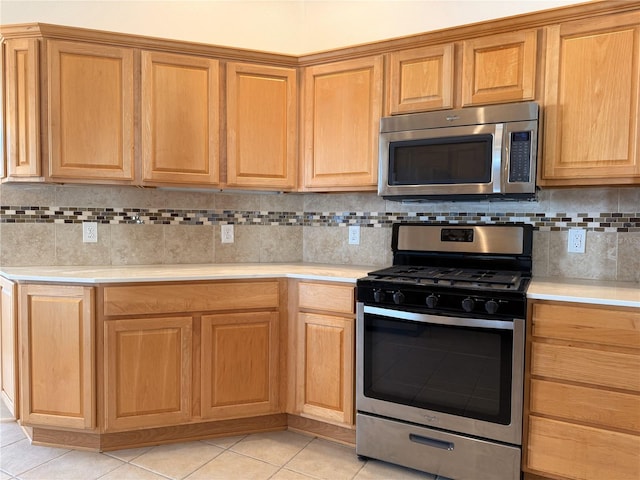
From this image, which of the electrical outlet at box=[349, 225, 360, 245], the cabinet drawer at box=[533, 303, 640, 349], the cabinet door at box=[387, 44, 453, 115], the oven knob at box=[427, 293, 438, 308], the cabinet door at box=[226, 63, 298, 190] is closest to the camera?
the cabinet drawer at box=[533, 303, 640, 349]

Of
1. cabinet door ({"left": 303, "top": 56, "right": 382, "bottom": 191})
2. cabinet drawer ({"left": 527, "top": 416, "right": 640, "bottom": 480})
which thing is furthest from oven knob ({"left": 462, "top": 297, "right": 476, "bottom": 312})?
cabinet door ({"left": 303, "top": 56, "right": 382, "bottom": 191})

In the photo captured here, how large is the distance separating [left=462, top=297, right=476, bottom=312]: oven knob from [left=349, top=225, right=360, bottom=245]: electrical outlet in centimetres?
105

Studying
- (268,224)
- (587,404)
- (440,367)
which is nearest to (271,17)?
(268,224)

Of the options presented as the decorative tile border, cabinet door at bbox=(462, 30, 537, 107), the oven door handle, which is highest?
cabinet door at bbox=(462, 30, 537, 107)

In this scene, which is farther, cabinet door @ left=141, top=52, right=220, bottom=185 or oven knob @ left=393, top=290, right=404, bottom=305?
cabinet door @ left=141, top=52, right=220, bottom=185

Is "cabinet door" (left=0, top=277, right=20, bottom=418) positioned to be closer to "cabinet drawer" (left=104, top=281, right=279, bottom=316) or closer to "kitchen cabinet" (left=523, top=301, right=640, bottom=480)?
"cabinet drawer" (left=104, top=281, right=279, bottom=316)

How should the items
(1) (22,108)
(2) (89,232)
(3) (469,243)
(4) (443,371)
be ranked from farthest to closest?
(2) (89,232)
(3) (469,243)
(1) (22,108)
(4) (443,371)

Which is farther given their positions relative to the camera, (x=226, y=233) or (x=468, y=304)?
(x=226, y=233)

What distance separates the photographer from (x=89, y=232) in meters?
2.69

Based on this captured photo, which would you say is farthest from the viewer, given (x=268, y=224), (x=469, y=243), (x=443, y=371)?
(x=268, y=224)

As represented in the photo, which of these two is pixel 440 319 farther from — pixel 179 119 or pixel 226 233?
pixel 179 119

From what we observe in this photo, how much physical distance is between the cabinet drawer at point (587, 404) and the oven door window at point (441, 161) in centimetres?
96

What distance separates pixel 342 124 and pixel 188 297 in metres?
1.25

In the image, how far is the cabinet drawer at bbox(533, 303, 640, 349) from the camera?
1.73 metres
